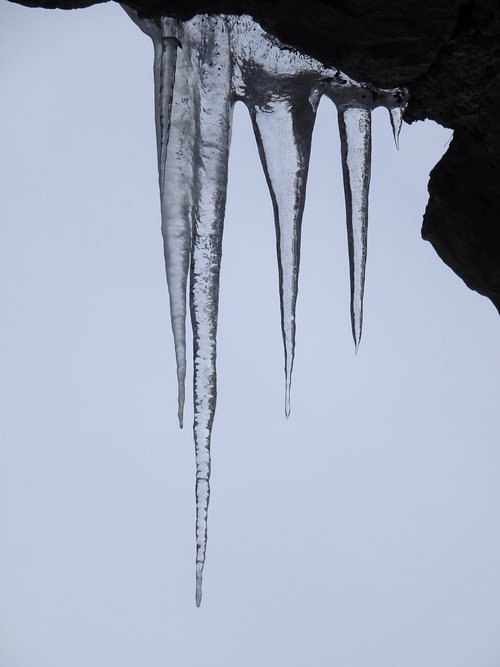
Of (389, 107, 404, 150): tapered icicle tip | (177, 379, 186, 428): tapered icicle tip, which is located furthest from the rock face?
(177, 379, 186, 428): tapered icicle tip

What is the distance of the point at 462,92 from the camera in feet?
6.79

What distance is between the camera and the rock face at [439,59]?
1.81m

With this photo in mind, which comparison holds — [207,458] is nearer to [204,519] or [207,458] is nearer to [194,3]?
[204,519]

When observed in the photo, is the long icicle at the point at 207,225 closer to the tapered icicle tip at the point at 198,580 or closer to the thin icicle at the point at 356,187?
the tapered icicle tip at the point at 198,580

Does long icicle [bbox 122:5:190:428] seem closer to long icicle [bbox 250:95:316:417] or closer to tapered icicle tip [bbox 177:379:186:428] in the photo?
tapered icicle tip [bbox 177:379:186:428]

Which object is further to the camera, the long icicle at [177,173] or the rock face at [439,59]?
the long icicle at [177,173]

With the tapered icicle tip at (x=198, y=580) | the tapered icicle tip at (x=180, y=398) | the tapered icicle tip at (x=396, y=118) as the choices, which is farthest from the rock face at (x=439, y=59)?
the tapered icicle tip at (x=198, y=580)

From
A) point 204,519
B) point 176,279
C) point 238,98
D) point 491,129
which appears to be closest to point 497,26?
point 491,129

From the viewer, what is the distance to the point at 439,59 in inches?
78.0

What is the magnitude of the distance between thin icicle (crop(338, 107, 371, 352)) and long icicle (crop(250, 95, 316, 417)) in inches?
6.4

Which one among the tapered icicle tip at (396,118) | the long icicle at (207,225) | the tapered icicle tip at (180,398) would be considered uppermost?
the tapered icicle tip at (396,118)

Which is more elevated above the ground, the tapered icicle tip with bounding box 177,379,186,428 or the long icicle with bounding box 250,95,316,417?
→ the long icicle with bounding box 250,95,316,417

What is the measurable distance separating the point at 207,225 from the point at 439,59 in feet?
Result: 2.44

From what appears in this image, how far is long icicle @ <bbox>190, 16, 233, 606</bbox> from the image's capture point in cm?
204
